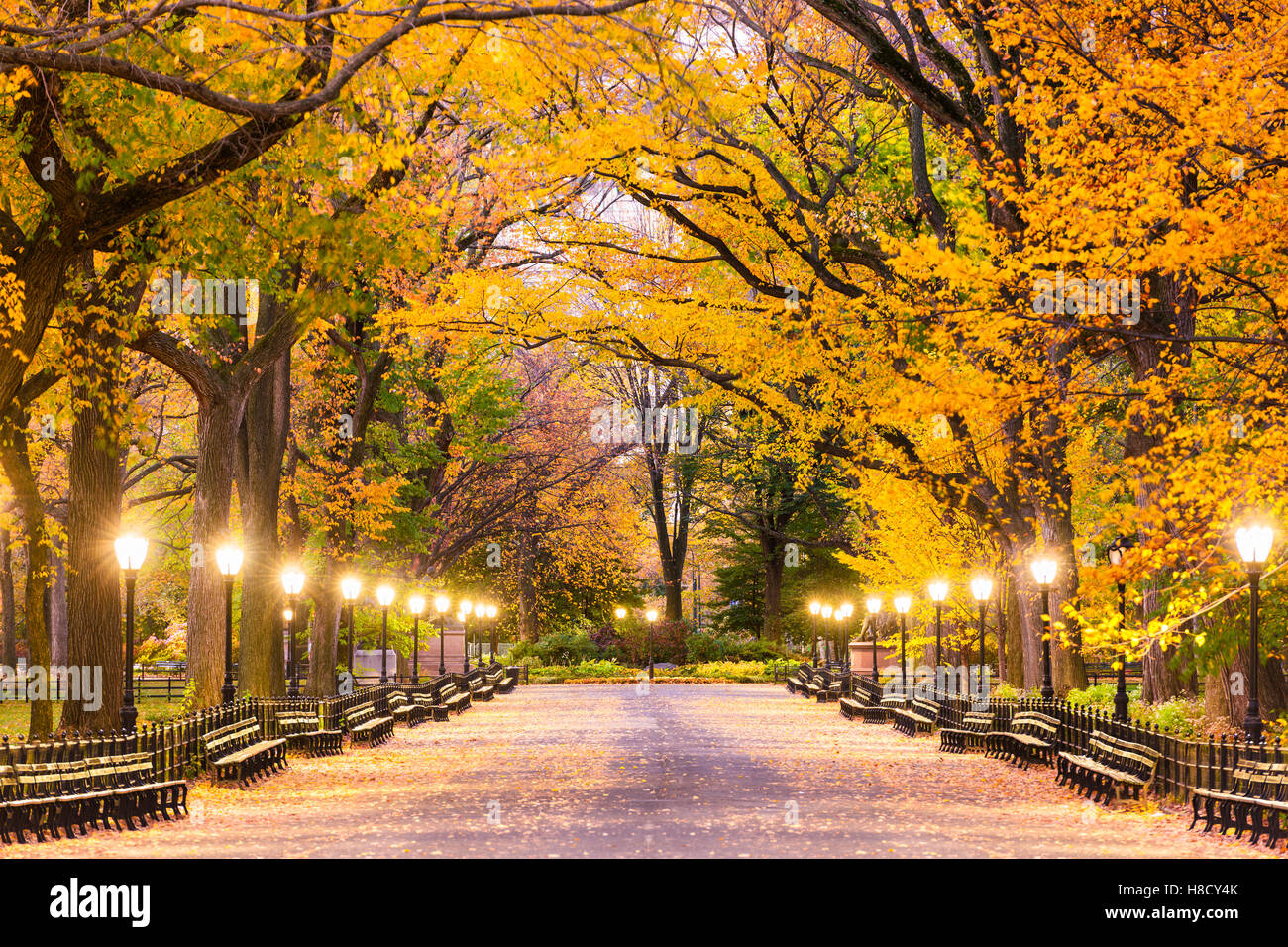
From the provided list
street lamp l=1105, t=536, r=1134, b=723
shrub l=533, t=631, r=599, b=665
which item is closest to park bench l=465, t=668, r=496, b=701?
shrub l=533, t=631, r=599, b=665

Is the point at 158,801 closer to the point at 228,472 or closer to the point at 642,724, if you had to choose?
the point at 228,472

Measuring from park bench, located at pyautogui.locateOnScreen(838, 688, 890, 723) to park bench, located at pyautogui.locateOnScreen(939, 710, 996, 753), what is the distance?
7.62 meters

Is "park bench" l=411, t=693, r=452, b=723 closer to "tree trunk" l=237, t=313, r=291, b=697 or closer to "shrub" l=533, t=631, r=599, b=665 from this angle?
"tree trunk" l=237, t=313, r=291, b=697

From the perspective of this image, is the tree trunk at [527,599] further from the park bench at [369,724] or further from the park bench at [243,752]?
the park bench at [243,752]

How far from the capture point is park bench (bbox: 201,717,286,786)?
17516mm

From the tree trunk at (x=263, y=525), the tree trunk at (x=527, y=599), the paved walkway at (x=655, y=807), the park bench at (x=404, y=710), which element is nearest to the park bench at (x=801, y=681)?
the tree trunk at (x=527, y=599)

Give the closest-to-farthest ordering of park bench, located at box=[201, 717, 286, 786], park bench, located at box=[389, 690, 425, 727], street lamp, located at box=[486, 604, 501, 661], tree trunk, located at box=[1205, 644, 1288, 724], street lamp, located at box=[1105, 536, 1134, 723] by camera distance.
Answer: park bench, located at box=[201, 717, 286, 786] → street lamp, located at box=[1105, 536, 1134, 723] → tree trunk, located at box=[1205, 644, 1288, 724] → park bench, located at box=[389, 690, 425, 727] → street lamp, located at box=[486, 604, 501, 661]

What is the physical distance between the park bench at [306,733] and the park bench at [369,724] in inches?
34.2

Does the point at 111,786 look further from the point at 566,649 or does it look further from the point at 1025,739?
the point at 566,649

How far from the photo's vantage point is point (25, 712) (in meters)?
36.0

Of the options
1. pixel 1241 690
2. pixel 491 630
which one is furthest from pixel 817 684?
pixel 491 630

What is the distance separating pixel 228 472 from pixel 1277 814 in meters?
16.9

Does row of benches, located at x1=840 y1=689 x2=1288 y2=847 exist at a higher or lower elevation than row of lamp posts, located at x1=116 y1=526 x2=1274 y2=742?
lower

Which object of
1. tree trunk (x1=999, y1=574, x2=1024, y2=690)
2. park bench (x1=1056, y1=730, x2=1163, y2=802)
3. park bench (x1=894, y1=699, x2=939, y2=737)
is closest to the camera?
park bench (x1=1056, y1=730, x2=1163, y2=802)
